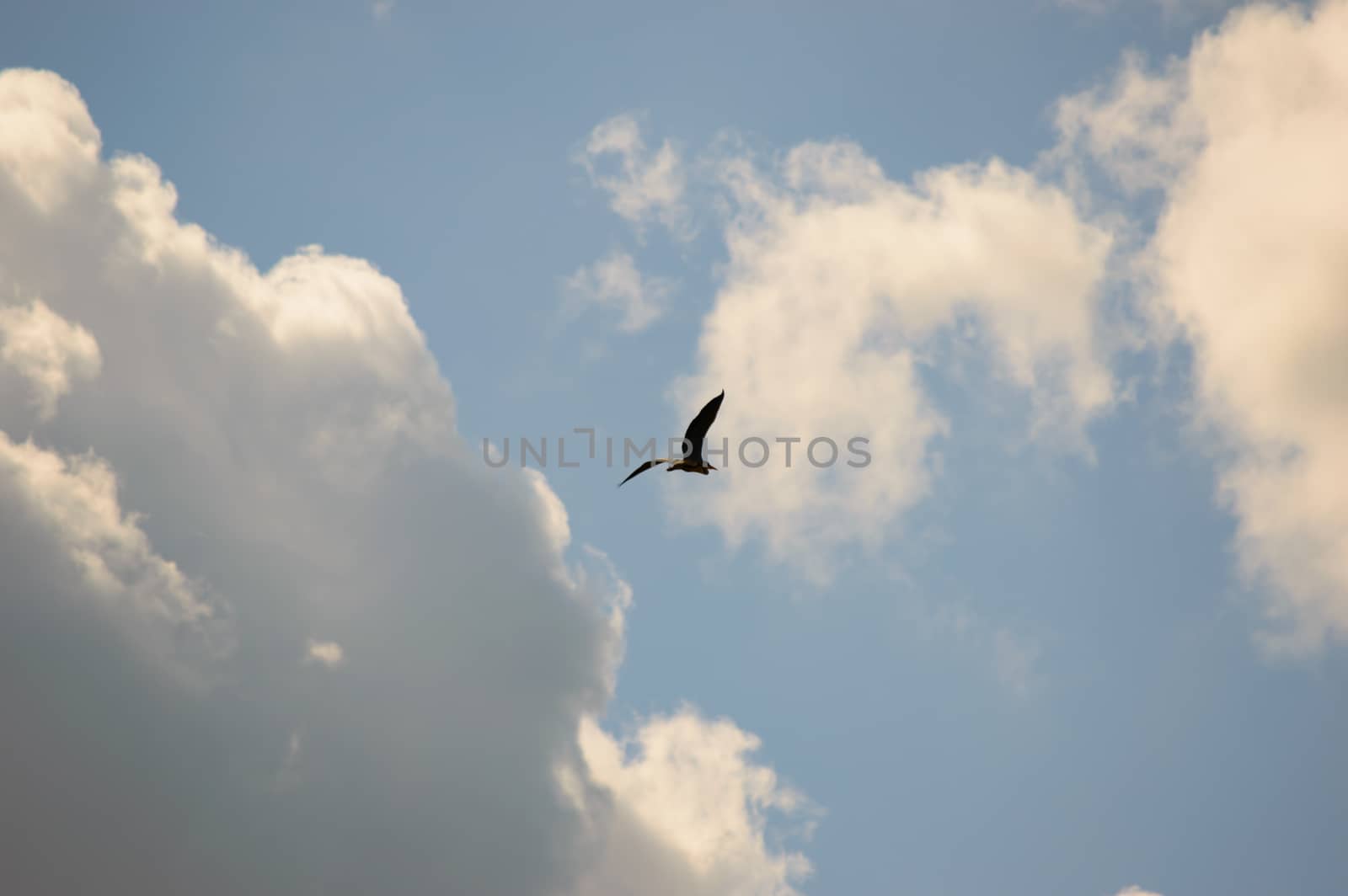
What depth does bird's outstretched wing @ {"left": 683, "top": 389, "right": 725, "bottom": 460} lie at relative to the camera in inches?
2168

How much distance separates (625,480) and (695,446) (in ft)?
15.5

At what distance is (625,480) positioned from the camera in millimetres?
55000

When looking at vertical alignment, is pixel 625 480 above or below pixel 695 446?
below

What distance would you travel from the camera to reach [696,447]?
57.9 meters

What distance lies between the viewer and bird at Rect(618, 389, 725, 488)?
55375 millimetres

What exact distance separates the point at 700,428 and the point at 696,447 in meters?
1.71

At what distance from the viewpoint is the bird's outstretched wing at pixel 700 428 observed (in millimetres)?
55062

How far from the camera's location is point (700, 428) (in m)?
56.5

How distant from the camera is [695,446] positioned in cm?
5784

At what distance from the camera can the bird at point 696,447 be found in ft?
182
